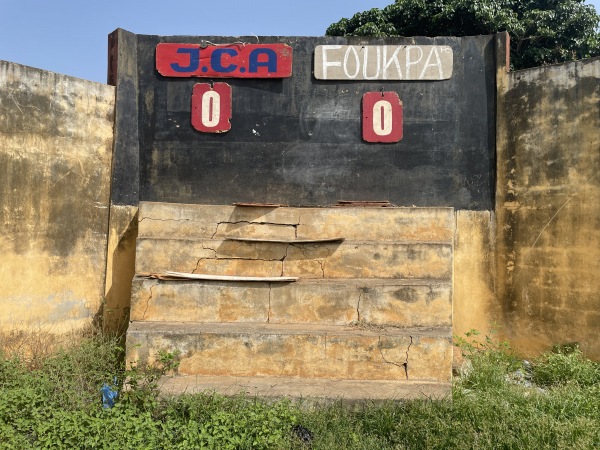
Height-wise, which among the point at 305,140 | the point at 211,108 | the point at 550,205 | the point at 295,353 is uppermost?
the point at 211,108

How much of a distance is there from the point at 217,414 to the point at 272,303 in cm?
152

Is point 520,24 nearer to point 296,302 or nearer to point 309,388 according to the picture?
point 296,302

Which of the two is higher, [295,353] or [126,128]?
[126,128]

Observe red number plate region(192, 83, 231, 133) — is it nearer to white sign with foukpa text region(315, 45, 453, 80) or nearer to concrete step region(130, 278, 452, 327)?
white sign with foukpa text region(315, 45, 453, 80)

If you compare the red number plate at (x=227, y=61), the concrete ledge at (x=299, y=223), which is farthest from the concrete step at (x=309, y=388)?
the red number plate at (x=227, y=61)

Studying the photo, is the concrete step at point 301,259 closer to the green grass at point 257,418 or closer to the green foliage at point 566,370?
the green grass at point 257,418

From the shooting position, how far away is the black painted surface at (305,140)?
6.66 metres

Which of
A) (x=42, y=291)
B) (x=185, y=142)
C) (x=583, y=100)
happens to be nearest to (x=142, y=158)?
(x=185, y=142)

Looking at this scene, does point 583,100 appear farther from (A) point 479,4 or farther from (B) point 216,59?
(A) point 479,4

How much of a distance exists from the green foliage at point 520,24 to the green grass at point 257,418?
8908mm

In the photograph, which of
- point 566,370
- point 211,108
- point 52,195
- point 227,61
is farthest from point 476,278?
point 52,195

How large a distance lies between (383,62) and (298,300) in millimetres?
3509

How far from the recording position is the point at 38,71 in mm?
5926

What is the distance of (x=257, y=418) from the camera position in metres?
3.95
